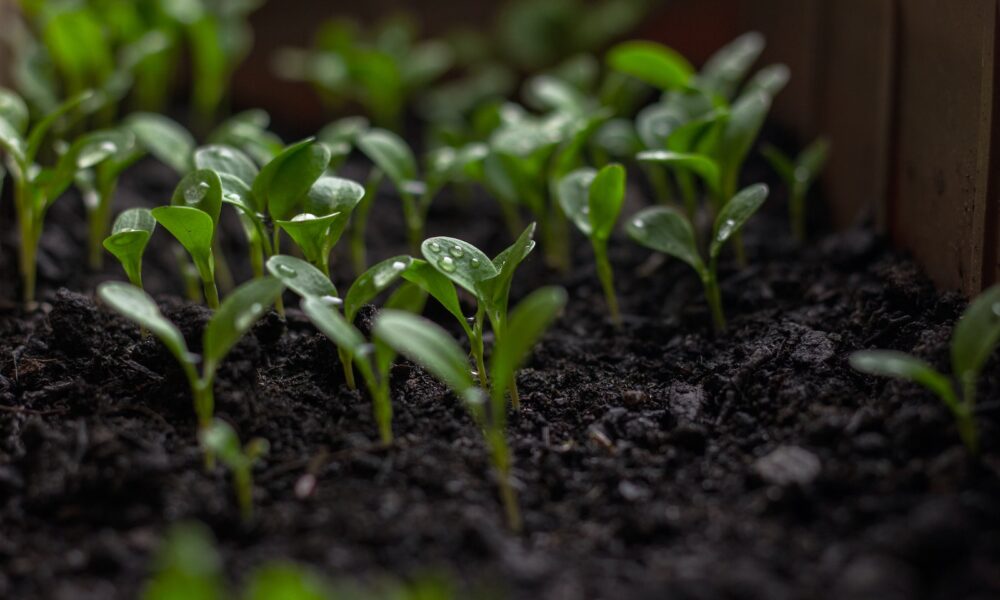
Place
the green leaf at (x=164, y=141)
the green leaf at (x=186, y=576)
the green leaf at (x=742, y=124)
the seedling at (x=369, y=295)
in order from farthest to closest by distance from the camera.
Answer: the green leaf at (x=164, y=141), the green leaf at (x=742, y=124), the seedling at (x=369, y=295), the green leaf at (x=186, y=576)

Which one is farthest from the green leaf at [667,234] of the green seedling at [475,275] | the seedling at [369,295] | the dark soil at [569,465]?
the seedling at [369,295]

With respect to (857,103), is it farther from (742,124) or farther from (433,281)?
(433,281)

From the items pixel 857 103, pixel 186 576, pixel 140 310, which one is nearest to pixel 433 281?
pixel 140 310

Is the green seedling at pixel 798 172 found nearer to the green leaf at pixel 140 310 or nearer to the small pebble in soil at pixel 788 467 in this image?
the small pebble in soil at pixel 788 467

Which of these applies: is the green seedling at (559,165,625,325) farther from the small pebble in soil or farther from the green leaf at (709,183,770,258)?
the small pebble in soil

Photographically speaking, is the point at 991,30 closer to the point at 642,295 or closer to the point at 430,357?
the point at 642,295
